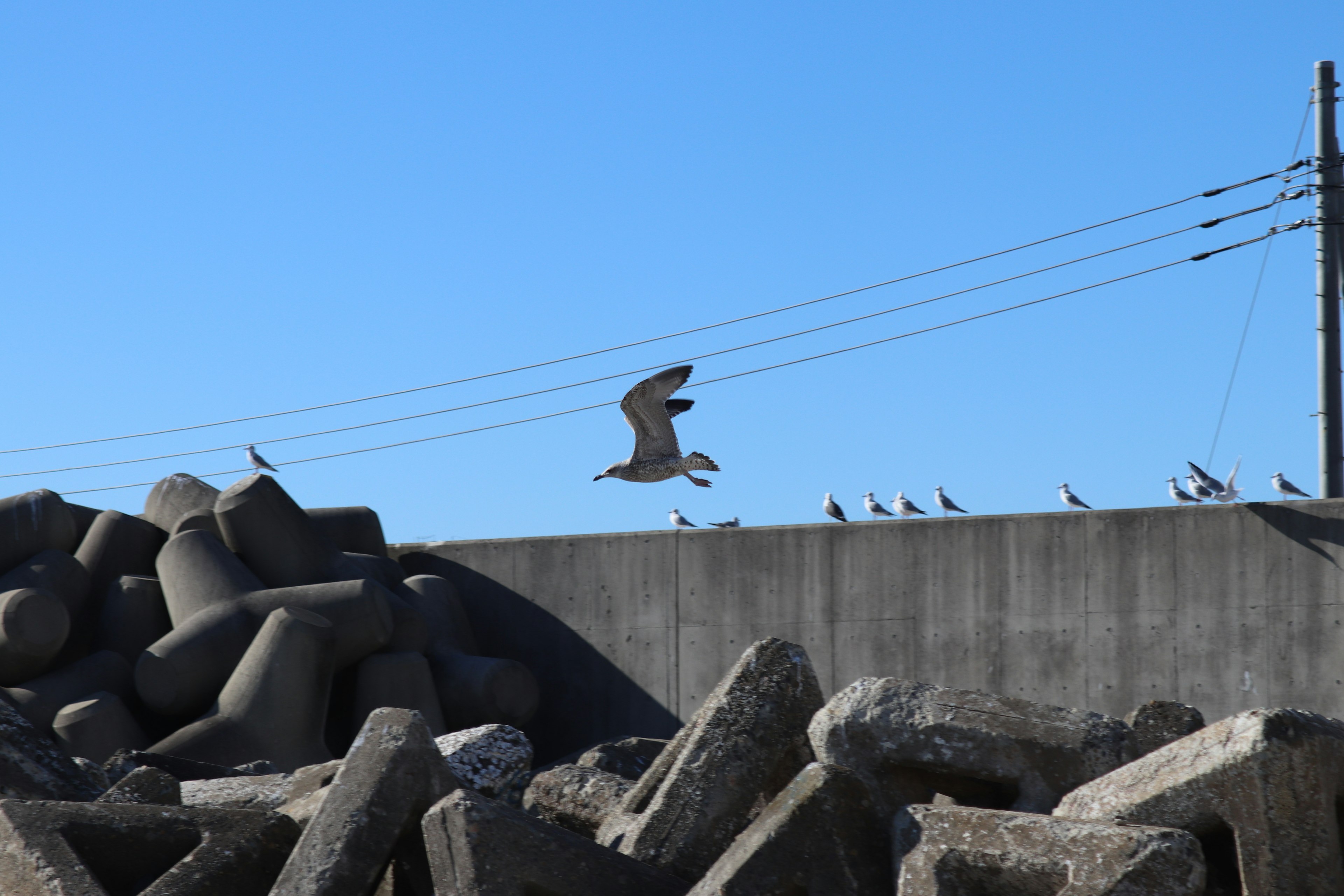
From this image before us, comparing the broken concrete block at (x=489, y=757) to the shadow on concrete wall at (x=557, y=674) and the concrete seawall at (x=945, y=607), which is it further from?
the shadow on concrete wall at (x=557, y=674)

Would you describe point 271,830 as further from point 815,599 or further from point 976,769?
point 815,599

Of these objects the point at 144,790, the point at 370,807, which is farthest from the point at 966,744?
the point at 144,790

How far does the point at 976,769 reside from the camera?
482 cm

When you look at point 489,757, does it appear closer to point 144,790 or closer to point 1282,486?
point 144,790

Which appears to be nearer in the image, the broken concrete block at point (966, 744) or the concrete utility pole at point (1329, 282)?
the broken concrete block at point (966, 744)

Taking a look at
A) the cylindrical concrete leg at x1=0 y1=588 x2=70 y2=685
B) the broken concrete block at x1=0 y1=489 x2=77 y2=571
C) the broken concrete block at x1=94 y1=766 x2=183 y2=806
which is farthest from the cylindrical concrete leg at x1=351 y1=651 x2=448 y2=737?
the broken concrete block at x1=94 y1=766 x2=183 y2=806

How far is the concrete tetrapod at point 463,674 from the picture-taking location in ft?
34.7

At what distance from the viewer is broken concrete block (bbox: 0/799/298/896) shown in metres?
4.44

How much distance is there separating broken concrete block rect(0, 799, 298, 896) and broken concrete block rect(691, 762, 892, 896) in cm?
155

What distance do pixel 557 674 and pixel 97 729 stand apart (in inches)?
148

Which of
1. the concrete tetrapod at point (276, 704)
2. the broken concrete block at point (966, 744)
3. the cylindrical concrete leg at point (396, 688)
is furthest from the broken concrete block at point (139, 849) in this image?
the cylindrical concrete leg at point (396, 688)

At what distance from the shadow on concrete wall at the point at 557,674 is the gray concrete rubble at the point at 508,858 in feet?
21.8

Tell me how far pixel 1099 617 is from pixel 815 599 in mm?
2147

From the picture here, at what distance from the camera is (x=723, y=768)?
4996 mm
